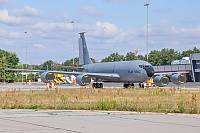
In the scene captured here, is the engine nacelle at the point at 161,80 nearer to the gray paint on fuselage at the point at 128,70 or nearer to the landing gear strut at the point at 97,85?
the gray paint on fuselage at the point at 128,70

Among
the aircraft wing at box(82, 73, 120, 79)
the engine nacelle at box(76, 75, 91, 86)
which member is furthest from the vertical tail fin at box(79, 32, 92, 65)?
the engine nacelle at box(76, 75, 91, 86)

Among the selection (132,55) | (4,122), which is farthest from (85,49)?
(132,55)

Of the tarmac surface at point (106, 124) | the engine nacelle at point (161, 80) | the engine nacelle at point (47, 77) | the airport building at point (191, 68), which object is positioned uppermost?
the airport building at point (191, 68)

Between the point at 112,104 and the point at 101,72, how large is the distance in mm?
36504

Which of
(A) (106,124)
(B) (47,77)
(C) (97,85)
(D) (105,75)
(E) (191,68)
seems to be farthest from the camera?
(E) (191,68)

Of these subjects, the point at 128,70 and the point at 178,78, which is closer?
the point at 178,78

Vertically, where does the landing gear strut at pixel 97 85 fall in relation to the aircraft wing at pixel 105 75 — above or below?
below

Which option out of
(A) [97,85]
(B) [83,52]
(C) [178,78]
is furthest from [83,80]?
(B) [83,52]

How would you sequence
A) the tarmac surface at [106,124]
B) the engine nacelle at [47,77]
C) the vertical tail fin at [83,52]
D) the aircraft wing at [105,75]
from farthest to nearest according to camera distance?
the vertical tail fin at [83,52], the aircraft wing at [105,75], the engine nacelle at [47,77], the tarmac surface at [106,124]

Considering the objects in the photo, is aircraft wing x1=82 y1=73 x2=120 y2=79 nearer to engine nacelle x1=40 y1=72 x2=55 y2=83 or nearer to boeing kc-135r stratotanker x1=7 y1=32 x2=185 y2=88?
boeing kc-135r stratotanker x1=7 y1=32 x2=185 y2=88

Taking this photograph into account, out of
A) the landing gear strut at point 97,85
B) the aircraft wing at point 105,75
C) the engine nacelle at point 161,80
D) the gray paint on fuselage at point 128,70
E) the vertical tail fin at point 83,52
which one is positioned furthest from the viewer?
the vertical tail fin at point 83,52

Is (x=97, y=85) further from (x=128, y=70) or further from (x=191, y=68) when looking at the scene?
(x=191, y=68)

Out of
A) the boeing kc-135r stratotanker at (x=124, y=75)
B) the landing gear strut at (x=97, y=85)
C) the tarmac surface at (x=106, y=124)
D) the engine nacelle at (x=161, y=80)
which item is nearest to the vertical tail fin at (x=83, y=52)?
the boeing kc-135r stratotanker at (x=124, y=75)

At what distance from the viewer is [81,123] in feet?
51.5
